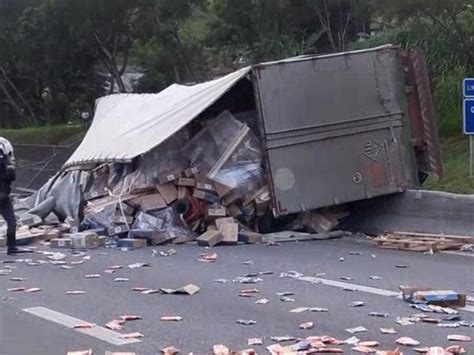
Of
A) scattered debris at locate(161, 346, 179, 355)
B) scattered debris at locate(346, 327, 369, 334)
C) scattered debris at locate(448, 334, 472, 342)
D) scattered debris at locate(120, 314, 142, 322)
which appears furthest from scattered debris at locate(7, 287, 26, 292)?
scattered debris at locate(448, 334, 472, 342)

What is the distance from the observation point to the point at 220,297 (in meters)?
10.8

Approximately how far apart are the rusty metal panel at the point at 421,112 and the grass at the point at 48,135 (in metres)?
17.5

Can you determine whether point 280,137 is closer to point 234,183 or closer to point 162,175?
point 234,183

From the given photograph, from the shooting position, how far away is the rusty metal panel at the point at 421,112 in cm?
1642

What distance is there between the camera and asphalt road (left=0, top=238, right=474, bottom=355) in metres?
8.77

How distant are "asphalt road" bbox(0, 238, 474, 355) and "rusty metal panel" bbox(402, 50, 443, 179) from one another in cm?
211

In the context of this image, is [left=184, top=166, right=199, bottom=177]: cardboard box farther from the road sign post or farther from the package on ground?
the package on ground

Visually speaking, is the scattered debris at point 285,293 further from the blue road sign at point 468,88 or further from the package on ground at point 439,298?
Answer: the blue road sign at point 468,88

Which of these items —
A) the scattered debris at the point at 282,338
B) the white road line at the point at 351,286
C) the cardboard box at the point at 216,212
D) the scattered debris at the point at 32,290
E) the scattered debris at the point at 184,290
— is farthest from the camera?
the cardboard box at the point at 216,212

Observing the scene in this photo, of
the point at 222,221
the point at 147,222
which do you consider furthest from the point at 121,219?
the point at 222,221

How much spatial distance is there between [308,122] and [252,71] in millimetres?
1133

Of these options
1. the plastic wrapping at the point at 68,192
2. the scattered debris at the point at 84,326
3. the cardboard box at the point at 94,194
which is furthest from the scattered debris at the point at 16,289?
the plastic wrapping at the point at 68,192

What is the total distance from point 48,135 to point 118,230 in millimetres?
17685

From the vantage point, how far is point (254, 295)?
1080 centimetres
